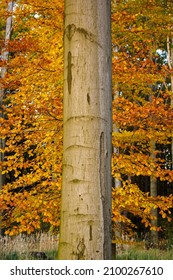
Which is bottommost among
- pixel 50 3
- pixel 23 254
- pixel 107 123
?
pixel 23 254

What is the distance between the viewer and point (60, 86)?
22.4 feet

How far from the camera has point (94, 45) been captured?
2.44 m

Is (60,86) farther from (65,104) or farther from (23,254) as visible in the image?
(65,104)

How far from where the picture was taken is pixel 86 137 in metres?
2.33

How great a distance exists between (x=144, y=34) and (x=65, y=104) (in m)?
6.71

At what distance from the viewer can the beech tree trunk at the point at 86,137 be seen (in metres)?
2.30

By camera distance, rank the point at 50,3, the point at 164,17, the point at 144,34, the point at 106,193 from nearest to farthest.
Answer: the point at 106,193, the point at 50,3, the point at 144,34, the point at 164,17

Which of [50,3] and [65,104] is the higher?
[50,3]

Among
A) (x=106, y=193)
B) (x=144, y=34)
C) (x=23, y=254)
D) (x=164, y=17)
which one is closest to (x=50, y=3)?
(x=144, y=34)

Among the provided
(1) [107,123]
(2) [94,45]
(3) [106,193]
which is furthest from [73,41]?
(3) [106,193]

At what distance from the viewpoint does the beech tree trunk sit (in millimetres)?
2301

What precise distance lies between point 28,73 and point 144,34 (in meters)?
3.39

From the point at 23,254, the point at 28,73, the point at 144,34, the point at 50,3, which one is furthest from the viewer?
the point at 144,34
